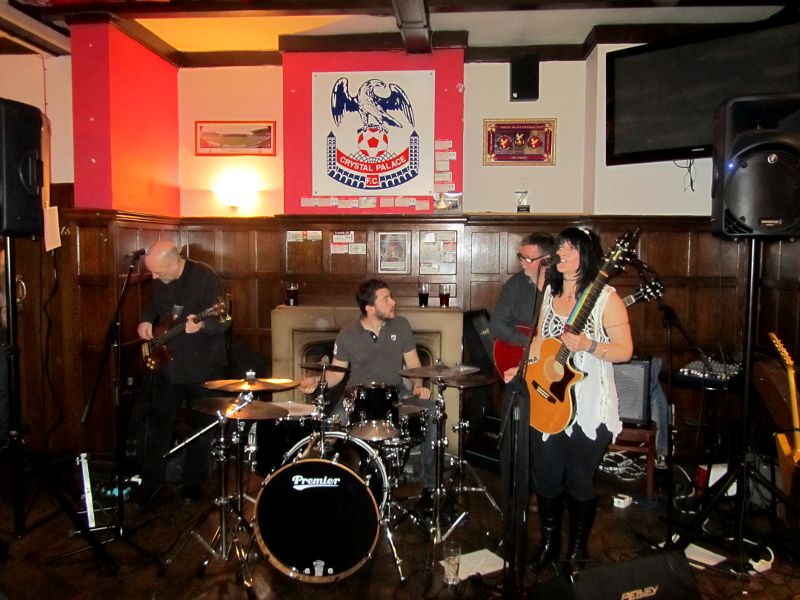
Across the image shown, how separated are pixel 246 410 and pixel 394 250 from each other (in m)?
2.64


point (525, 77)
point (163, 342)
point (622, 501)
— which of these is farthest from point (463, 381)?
point (525, 77)

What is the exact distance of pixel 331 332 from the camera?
5.17 metres

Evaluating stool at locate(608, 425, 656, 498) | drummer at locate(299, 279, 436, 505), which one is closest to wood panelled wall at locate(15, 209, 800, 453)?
stool at locate(608, 425, 656, 498)

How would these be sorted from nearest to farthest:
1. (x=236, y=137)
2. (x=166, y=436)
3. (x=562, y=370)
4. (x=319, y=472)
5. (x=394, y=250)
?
(x=562, y=370) → (x=319, y=472) → (x=166, y=436) → (x=394, y=250) → (x=236, y=137)

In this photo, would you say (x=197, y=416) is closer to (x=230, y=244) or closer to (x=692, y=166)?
(x=230, y=244)

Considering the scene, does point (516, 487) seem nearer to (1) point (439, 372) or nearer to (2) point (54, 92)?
(1) point (439, 372)

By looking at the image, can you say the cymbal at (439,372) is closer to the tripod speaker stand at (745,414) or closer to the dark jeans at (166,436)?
the tripod speaker stand at (745,414)

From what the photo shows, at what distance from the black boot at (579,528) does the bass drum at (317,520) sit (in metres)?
0.98

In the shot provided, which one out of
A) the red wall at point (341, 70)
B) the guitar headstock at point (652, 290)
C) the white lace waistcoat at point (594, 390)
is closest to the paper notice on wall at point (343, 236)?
the red wall at point (341, 70)

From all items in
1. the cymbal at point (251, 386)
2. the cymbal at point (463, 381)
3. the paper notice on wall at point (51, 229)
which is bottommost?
the cymbal at point (463, 381)

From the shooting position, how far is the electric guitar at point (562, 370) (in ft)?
9.02

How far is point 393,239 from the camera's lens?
542 centimetres

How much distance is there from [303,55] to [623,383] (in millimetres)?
3811

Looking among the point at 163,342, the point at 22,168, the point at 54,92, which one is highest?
the point at 54,92
